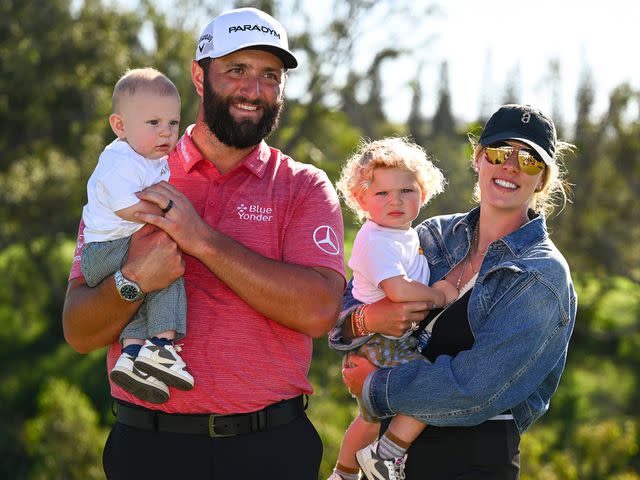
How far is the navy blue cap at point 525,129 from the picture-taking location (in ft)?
9.72

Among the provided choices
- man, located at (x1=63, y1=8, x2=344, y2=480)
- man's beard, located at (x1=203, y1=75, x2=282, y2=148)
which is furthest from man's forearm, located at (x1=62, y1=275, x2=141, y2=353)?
man's beard, located at (x1=203, y1=75, x2=282, y2=148)

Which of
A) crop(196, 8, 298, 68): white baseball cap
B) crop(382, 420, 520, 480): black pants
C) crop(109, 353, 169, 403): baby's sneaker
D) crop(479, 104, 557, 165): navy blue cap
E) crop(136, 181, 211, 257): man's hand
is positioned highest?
crop(196, 8, 298, 68): white baseball cap

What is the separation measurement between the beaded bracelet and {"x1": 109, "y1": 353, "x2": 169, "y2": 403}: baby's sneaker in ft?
2.58

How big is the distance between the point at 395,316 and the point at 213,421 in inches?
28.9

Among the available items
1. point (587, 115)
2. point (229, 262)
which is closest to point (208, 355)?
point (229, 262)

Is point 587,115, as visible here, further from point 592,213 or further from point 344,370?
point 344,370

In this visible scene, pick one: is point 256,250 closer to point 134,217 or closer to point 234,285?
point 234,285

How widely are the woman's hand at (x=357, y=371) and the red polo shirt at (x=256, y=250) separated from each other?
211 mm

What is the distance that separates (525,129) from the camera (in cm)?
298

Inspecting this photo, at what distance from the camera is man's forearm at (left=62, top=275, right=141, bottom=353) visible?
2.86m

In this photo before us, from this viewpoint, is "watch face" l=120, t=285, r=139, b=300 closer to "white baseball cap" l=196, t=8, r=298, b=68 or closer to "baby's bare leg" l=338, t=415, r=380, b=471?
"white baseball cap" l=196, t=8, r=298, b=68

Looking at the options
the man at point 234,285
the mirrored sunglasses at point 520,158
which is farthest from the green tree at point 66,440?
the mirrored sunglasses at point 520,158

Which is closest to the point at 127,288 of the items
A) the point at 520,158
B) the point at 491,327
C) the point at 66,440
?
the point at 491,327

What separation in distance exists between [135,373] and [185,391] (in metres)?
0.20
